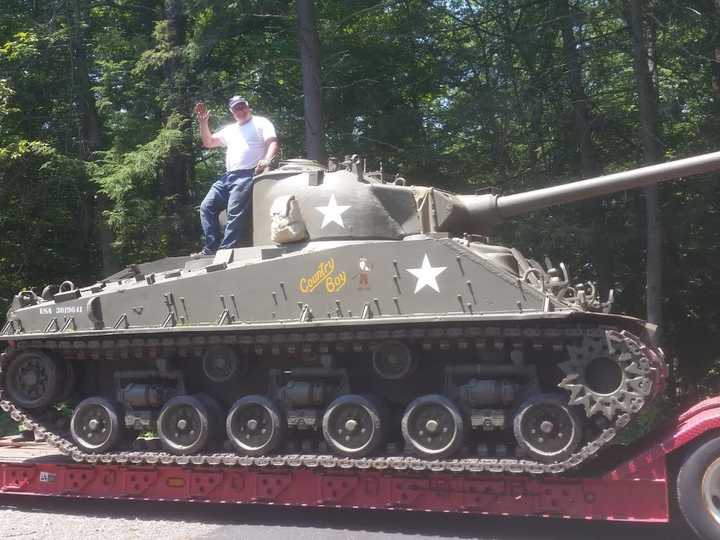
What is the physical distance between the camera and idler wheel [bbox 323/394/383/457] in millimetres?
8531

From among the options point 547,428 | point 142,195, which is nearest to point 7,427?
point 142,195

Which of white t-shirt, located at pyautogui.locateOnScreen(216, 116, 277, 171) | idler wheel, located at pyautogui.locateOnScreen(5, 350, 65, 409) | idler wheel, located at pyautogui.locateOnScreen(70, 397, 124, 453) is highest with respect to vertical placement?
white t-shirt, located at pyautogui.locateOnScreen(216, 116, 277, 171)

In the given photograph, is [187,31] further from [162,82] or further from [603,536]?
[603,536]

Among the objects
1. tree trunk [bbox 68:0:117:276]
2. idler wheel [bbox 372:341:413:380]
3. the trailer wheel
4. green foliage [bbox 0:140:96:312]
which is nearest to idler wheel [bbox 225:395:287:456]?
idler wheel [bbox 372:341:413:380]

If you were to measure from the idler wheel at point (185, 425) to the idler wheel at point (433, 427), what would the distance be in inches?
84.5

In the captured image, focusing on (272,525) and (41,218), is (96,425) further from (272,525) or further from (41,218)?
(41,218)

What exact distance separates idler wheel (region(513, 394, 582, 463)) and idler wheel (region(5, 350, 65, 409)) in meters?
5.05

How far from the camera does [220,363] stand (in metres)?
9.44

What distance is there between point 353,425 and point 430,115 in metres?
11.9

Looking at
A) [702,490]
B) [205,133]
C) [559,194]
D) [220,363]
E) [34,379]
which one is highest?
[205,133]

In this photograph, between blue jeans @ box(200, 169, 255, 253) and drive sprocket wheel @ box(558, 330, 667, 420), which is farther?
blue jeans @ box(200, 169, 255, 253)

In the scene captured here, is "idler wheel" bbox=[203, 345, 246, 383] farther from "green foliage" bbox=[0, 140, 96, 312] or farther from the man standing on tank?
"green foliage" bbox=[0, 140, 96, 312]

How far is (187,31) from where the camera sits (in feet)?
73.0

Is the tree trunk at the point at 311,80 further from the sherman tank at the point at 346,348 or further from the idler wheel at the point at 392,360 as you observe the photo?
the idler wheel at the point at 392,360
